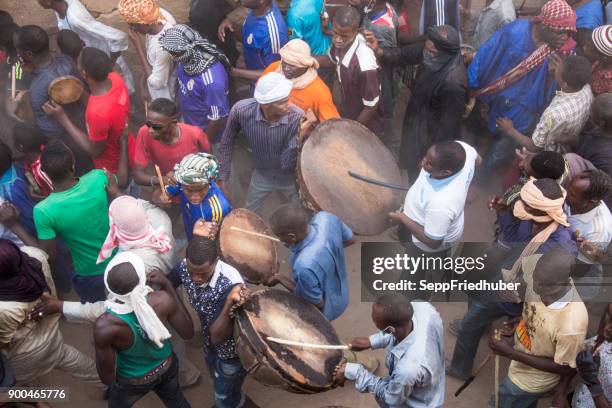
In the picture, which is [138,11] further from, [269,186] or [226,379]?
[226,379]

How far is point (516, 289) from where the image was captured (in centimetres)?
413

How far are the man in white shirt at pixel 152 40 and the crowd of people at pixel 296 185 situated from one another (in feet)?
0.06

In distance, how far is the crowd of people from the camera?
3.71 m

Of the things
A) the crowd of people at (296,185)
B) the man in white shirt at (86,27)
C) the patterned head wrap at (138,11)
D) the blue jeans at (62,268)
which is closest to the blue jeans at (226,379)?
the crowd of people at (296,185)

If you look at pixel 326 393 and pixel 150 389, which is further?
pixel 326 393

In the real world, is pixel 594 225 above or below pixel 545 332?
above

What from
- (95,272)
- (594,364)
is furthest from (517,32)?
(95,272)

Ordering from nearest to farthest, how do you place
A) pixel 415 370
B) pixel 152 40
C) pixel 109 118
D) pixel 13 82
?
1. pixel 415 370
2. pixel 109 118
3. pixel 13 82
4. pixel 152 40

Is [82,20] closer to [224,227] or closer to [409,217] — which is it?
[224,227]

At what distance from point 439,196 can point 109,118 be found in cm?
265

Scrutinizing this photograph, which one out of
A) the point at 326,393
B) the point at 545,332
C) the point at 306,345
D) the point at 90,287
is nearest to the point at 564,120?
the point at 545,332

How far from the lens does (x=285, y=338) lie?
3.96m

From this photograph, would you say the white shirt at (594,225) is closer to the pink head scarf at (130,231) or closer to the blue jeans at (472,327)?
the blue jeans at (472,327)

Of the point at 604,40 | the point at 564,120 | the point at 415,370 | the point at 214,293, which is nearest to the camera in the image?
the point at 415,370
